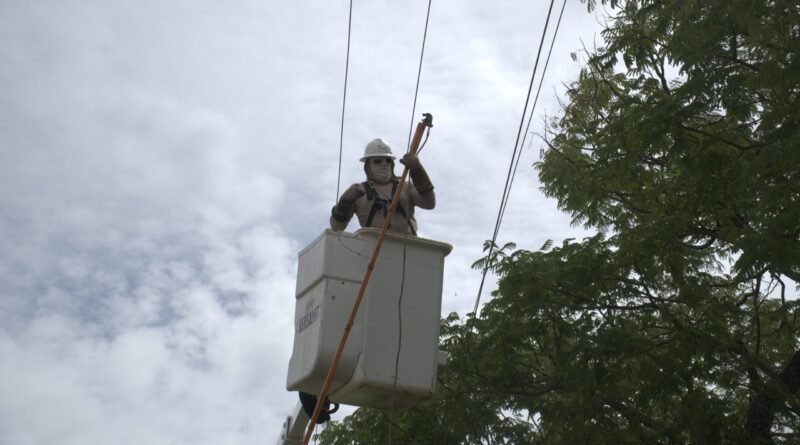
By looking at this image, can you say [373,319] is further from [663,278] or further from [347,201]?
[663,278]

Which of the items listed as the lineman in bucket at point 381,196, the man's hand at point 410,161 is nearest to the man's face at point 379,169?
the lineman in bucket at point 381,196

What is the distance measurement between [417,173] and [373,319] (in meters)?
1.05

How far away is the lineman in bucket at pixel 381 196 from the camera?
6.58 meters

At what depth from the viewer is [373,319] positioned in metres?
5.72

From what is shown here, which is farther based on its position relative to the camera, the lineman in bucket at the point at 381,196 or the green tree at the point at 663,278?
the green tree at the point at 663,278

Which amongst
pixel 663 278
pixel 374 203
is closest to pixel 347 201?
pixel 374 203

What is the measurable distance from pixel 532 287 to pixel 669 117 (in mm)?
2318

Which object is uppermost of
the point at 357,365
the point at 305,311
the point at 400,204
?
the point at 400,204

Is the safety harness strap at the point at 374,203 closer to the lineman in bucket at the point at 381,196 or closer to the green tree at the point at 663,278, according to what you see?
the lineman in bucket at the point at 381,196

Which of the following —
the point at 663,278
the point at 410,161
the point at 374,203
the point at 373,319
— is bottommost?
the point at 373,319

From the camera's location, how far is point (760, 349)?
37.2ft

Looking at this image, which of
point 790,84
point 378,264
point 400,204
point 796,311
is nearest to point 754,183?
point 790,84

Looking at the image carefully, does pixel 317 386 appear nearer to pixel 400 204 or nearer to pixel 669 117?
pixel 400 204

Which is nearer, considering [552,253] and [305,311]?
[305,311]
